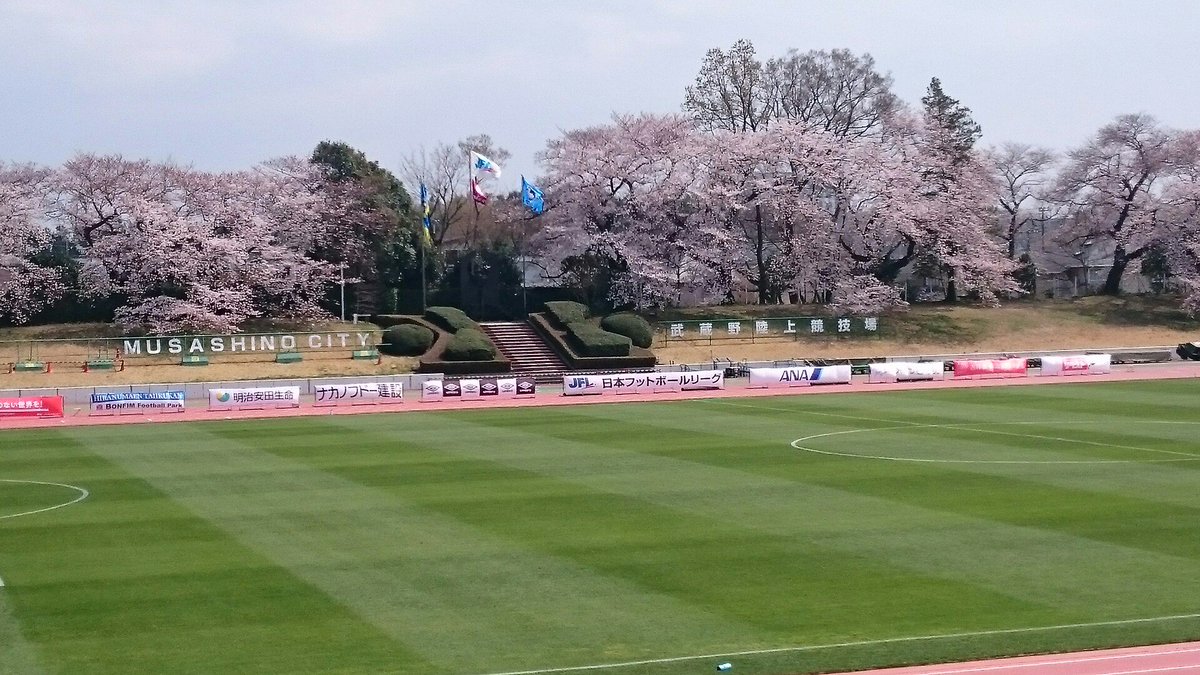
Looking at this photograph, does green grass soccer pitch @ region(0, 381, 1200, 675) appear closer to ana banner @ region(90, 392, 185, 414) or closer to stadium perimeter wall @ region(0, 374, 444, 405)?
ana banner @ region(90, 392, 185, 414)

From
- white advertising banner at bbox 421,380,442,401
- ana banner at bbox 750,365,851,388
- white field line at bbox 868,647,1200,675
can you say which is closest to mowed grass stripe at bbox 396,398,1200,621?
white field line at bbox 868,647,1200,675

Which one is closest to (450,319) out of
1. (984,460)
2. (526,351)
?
(526,351)

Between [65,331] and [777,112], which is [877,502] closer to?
[65,331]

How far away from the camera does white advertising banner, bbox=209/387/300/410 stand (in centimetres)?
4991

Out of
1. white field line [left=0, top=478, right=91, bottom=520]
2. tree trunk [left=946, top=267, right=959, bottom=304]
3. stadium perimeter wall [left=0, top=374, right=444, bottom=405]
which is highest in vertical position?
tree trunk [left=946, top=267, right=959, bottom=304]

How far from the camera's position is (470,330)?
218 feet

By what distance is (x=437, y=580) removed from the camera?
725 inches

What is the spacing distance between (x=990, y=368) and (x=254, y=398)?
108 feet

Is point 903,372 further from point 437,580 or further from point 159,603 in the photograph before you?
Result: point 159,603

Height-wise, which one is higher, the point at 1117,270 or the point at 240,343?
the point at 1117,270

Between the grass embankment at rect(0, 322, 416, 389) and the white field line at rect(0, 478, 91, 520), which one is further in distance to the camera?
the grass embankment at rect(0, 322, 416, 389)

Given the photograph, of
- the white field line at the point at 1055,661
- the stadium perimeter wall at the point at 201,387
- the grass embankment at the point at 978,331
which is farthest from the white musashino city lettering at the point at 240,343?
the white field line at the point at 1055,661

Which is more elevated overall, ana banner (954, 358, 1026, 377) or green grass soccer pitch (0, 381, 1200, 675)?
ana banner (954, 358, 1026, 377)

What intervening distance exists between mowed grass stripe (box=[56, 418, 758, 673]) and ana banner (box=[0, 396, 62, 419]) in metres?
20.4
